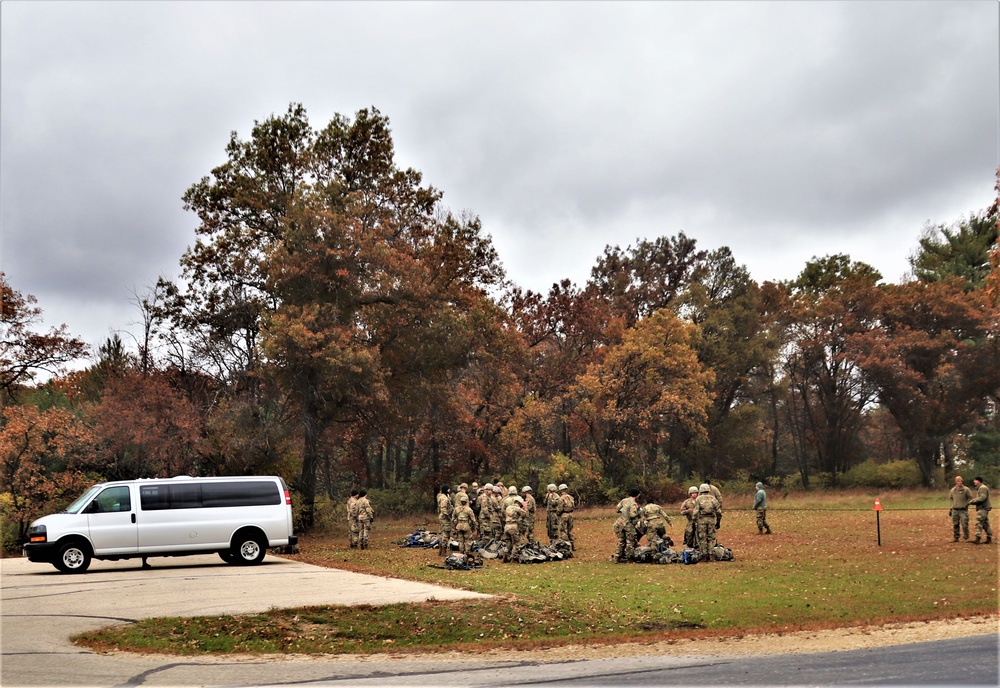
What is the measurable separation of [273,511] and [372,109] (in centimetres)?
2278

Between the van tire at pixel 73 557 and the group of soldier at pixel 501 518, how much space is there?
9.07 meters

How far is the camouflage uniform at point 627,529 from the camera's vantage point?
23031mm

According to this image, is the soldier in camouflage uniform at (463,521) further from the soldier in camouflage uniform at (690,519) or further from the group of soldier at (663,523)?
the soldier in camouflage uniform at (690,519)

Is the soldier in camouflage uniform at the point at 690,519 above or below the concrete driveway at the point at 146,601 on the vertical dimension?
above

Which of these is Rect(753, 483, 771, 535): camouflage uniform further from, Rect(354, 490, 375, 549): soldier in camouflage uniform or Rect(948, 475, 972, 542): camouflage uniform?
Rect(354, 490, 375, 549): soldier in camouflage uniform

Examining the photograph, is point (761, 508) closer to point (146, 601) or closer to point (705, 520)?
Result: point (705, 520)

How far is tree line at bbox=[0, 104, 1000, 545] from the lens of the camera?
35.7 meters

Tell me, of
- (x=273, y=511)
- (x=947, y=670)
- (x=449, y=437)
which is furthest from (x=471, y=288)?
(x=947, y=670)

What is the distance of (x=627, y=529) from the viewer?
75.5ft

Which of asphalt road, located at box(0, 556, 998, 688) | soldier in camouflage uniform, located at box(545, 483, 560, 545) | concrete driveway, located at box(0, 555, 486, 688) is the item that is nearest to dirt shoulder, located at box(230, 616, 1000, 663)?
asphalt road, located at box(0, 556, 998, 688)

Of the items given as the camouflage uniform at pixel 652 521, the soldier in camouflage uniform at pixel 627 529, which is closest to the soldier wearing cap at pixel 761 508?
the camouflage uniform at pixel 652 521

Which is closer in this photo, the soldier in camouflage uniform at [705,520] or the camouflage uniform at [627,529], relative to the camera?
the soldier in camouflage uniform at [705,520]

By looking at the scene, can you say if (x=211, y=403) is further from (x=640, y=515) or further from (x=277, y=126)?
(x=640, y=515)

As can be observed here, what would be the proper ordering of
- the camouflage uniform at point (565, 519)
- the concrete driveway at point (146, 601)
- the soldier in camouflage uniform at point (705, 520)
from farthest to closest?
the camouflage uniform at point (565, 519), the soldier in camouflage uniform at point (705, 520), the concrete driveway at point (146, 601)
